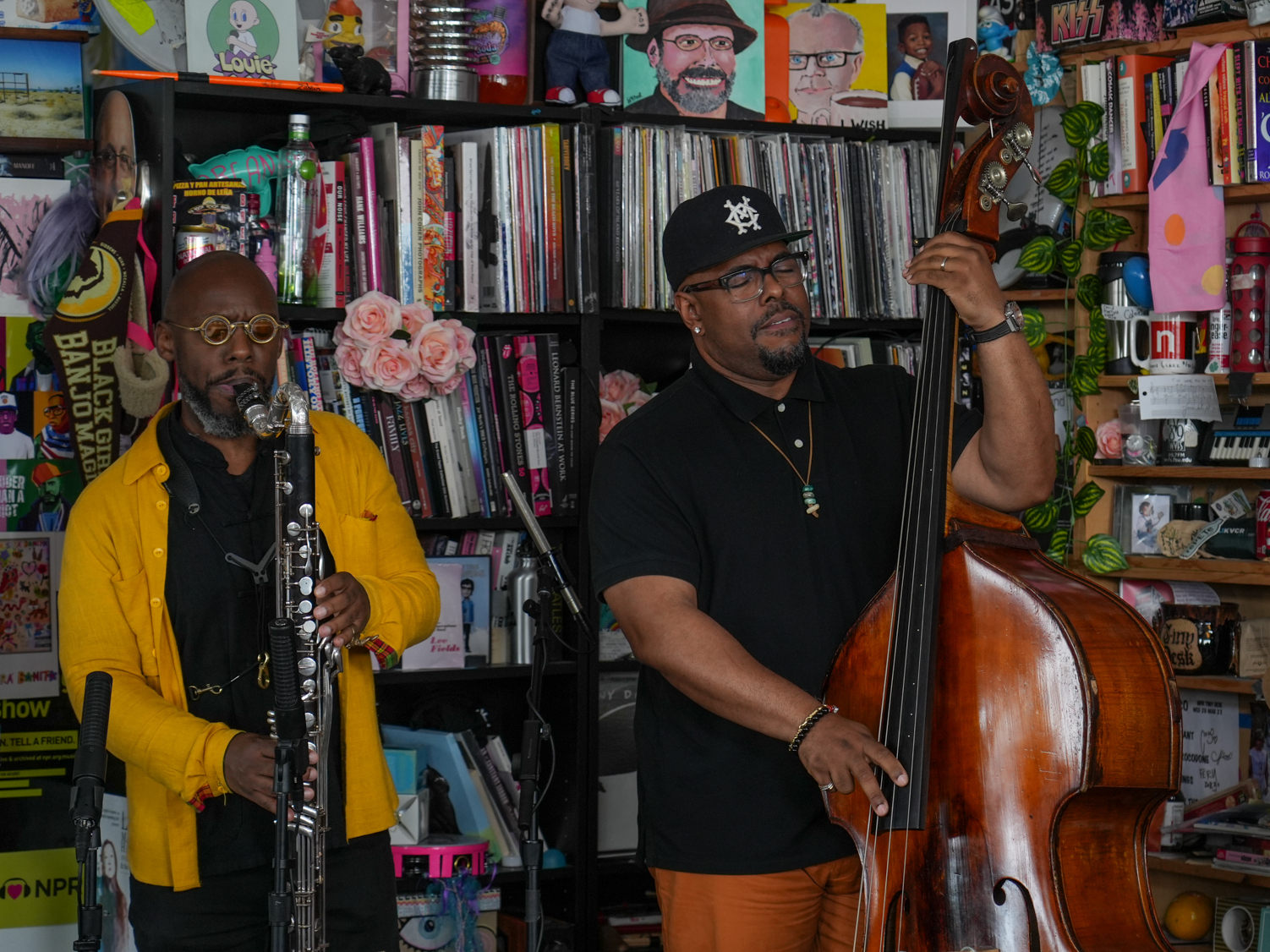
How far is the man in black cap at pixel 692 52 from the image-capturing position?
3.47 meters

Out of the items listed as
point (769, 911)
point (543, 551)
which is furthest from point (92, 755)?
point (543, 551)

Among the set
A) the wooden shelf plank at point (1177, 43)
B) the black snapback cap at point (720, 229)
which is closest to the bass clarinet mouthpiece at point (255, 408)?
the black snapback cap at point (720, 229)

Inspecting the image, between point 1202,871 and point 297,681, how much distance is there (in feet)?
7.74

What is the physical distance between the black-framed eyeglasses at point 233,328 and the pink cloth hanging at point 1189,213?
218cm

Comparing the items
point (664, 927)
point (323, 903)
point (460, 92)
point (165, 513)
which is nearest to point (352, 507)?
point (165, 513)

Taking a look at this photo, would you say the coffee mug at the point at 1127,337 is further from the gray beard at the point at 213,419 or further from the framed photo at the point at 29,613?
the framed photo at the point at 29,613

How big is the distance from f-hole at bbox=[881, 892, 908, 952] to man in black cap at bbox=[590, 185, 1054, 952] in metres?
0.30

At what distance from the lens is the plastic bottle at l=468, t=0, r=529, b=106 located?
3.35 meters

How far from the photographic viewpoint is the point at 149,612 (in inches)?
85.7

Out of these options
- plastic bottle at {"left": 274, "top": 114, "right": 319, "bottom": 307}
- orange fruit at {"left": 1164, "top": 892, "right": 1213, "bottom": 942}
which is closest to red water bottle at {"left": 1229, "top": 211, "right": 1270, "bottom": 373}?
orange fruit at {"left": 1164, "top": 892, "right": 1213, "bottom": 942}

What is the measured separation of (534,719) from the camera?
2.71m

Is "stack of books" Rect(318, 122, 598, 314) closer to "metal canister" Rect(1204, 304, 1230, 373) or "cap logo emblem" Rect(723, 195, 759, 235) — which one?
"cap logo emblem" Rect(723, 195, 759, 235)

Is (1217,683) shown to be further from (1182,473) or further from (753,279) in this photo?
(753,279)

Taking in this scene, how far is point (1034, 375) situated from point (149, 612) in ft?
4.51
